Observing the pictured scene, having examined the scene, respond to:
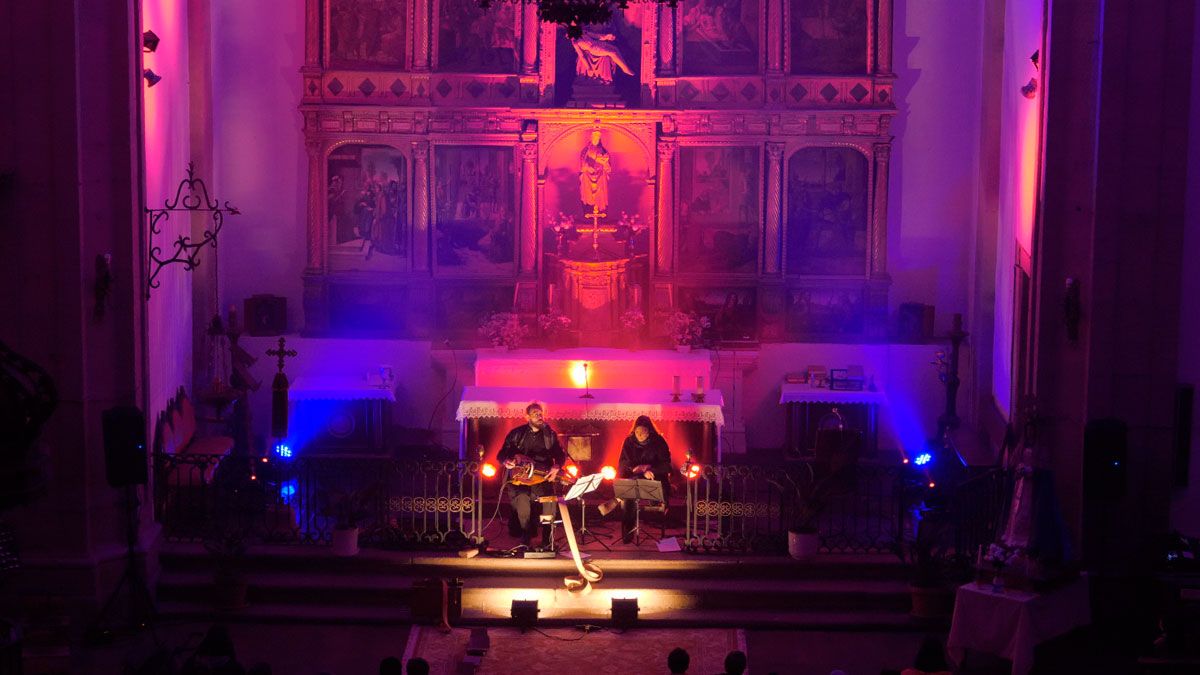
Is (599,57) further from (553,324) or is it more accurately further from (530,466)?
(530,466)

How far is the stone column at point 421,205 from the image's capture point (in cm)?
2055

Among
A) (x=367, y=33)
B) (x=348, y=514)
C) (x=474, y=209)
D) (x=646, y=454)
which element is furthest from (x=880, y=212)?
(x=348, y=514)

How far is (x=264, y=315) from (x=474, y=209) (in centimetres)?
293

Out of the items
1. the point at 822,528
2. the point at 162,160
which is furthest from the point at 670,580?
the point at 162,160

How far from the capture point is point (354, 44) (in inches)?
803

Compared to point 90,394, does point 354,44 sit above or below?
above

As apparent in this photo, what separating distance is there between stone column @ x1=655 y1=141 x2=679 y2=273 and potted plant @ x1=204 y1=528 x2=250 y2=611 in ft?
23.4

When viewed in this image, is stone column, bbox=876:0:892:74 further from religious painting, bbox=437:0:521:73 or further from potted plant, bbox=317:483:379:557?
potted plant, bbox=317:483:379:557

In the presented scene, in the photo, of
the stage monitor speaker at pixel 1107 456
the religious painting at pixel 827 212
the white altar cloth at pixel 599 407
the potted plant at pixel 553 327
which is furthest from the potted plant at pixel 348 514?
the religious painting at pixel 827 212

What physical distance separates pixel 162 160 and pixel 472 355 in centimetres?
444

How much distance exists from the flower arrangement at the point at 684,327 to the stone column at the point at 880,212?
238cm

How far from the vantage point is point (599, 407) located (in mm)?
18062

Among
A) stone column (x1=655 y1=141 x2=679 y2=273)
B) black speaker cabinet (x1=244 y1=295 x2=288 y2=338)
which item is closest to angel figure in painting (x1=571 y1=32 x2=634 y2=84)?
stone column (x1=655 y1=141 x2=679 y2=273)

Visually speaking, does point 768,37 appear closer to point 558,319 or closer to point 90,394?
point 558,319
